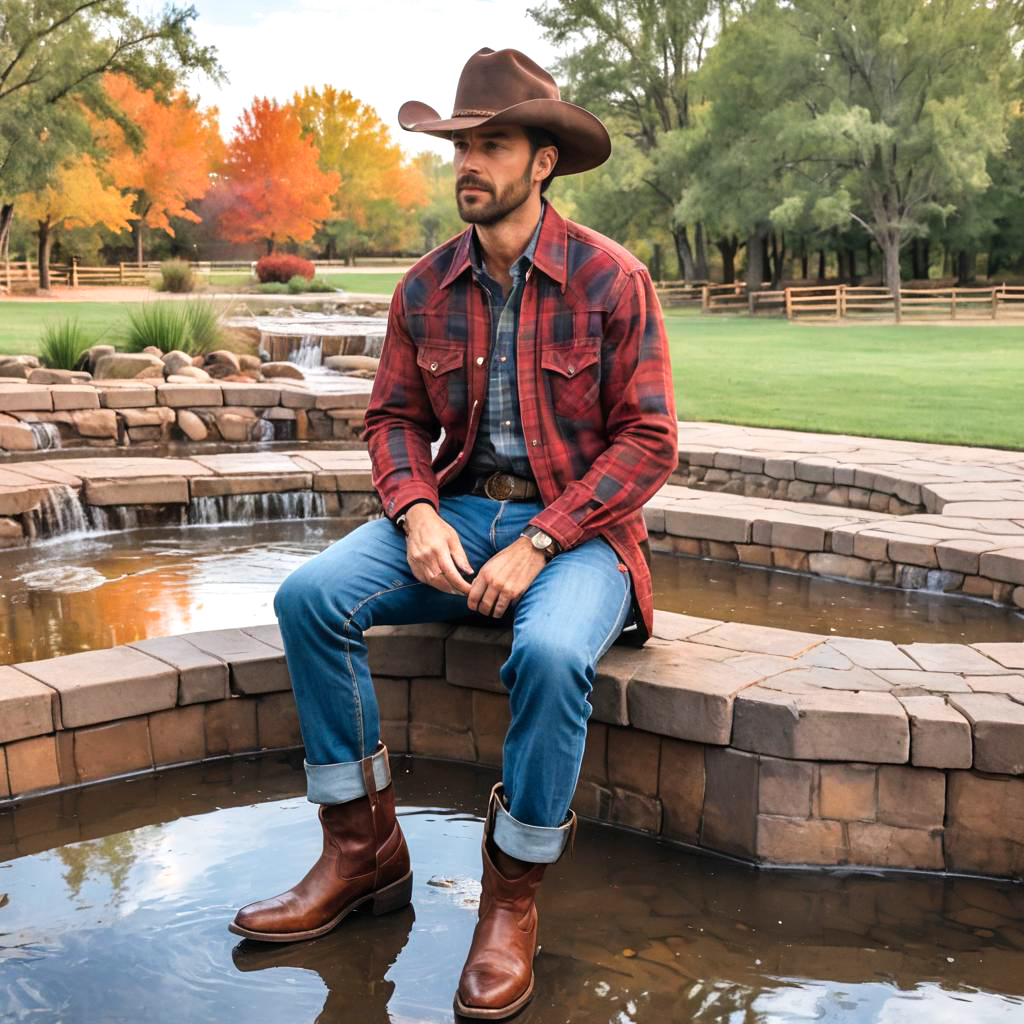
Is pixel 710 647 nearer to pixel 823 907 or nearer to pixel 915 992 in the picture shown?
pixel 823 907

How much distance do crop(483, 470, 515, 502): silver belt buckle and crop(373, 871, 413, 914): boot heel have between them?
941mm

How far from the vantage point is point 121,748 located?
10.7 feet

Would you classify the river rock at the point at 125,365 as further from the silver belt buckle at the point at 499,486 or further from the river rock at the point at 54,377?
the silver belt buckle at the point at 499,486

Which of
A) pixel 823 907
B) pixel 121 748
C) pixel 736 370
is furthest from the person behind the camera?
pixel 736 370

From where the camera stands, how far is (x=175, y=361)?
11.8 meters

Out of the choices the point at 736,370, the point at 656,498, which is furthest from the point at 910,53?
the point at 656,498

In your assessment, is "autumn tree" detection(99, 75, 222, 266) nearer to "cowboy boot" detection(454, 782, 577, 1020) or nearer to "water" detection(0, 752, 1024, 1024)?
"water" detection(0, 752, 1024, 1024)

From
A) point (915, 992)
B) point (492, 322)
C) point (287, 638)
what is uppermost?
point (492, 322)

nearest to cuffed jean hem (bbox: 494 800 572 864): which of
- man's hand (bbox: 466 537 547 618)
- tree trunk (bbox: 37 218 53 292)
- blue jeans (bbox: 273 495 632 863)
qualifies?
blue jeans (bbox: 273 495 632 863)

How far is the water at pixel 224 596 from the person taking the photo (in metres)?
4.67

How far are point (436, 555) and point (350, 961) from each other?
0.90 metres

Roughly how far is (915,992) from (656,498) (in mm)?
4096

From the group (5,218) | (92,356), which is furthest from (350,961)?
(5,218)

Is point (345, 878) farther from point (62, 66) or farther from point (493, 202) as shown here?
point (62, 66)
